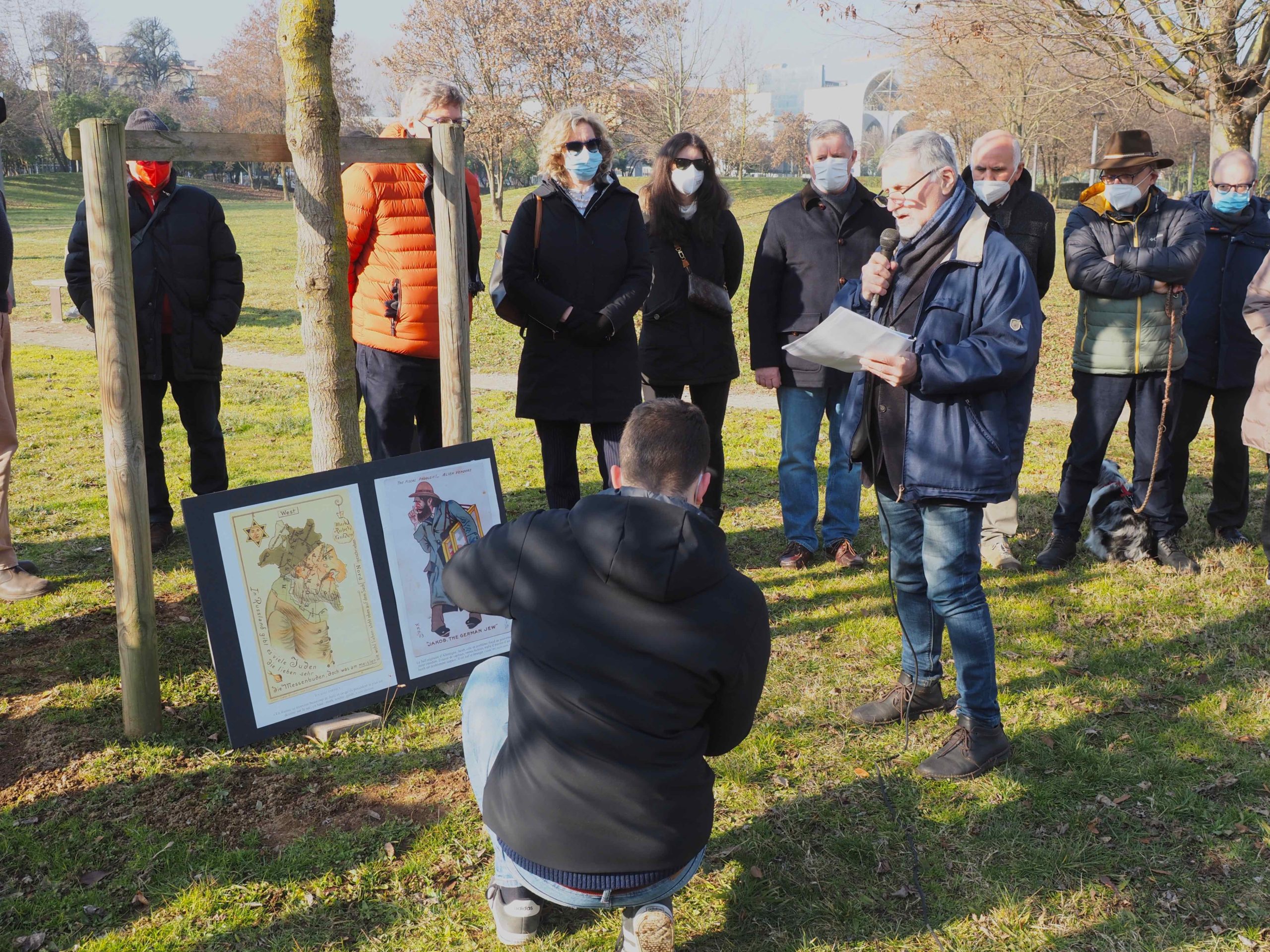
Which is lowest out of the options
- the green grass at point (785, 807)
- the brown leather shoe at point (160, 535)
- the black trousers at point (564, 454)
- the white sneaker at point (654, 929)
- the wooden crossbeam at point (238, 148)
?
the green grass at point (785, 807)

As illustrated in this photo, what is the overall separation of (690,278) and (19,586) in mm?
3861

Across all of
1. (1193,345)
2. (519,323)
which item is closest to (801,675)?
(519,323)

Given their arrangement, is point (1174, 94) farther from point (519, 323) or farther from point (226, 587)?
point (226, 587)

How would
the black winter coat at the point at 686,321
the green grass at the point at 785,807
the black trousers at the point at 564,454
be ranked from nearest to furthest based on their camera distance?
the green grass at the point at 785,807
the black trousers at the point at 564,454
the black winter coat at the point at 686,321

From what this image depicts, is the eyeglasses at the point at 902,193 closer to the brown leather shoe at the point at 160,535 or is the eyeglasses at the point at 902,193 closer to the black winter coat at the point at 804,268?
the black winter coat at the point at 804,268

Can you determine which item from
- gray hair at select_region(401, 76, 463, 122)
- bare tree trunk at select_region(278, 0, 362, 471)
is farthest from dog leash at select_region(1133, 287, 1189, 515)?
bare tree trunk at select_region(278, 0, 362, 471)

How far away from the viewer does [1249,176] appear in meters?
5.68

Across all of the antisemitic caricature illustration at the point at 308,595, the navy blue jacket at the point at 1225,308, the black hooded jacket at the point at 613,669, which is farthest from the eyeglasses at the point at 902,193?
the navy blue jacket at the point at 1225,308

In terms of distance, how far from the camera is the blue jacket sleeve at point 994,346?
3.31 meters

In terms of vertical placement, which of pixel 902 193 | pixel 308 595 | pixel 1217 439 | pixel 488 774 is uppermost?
pixel 902 193

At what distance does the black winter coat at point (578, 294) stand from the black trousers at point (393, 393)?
485 mm

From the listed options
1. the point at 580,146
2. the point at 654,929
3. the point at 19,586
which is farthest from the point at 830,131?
the point at 19,586

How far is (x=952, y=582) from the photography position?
11.9 ft

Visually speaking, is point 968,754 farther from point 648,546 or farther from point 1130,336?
point 1130,336
